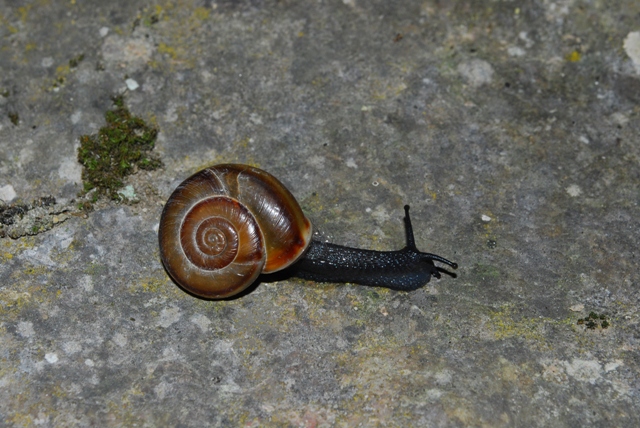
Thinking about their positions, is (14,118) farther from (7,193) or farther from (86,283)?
(86,283)

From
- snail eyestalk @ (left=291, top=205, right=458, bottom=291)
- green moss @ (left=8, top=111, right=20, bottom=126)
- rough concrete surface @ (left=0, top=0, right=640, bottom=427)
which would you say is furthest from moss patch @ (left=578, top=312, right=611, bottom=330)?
green moss @ (left=8, top=111, right=20, bottom=126)

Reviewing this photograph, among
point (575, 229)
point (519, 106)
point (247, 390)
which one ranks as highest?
point (519, 106)

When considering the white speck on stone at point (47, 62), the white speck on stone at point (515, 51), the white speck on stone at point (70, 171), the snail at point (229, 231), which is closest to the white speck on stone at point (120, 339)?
the snail at point (229, 231)

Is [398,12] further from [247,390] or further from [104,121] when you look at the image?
[247,390]

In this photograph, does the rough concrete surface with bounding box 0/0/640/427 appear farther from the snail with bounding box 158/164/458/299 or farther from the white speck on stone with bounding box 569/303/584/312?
the snail with bounding box 158/164/458/299

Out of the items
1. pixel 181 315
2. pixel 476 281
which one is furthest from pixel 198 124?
pixel 476 281
